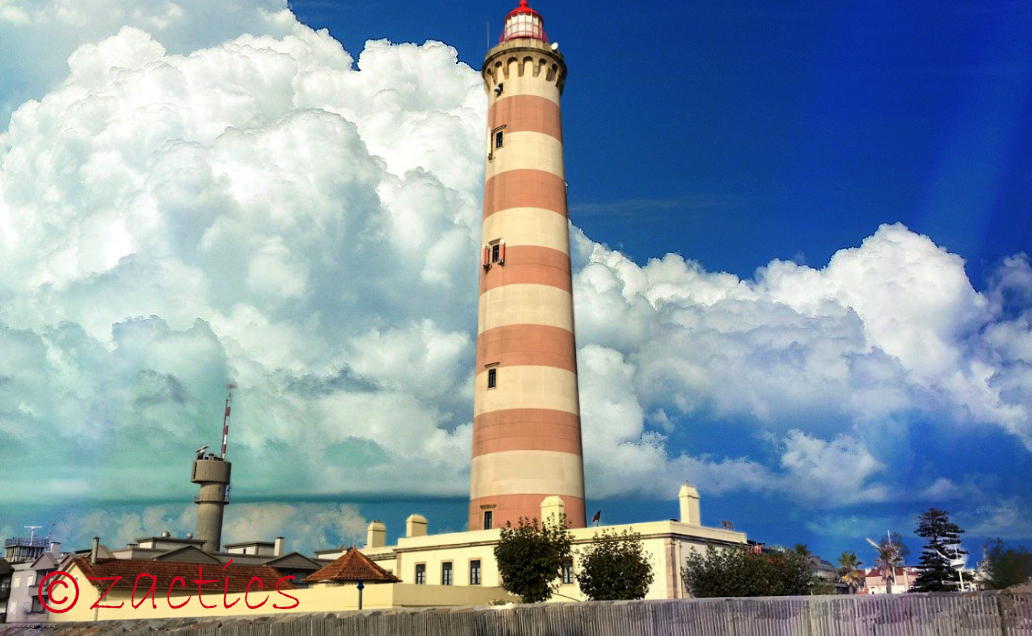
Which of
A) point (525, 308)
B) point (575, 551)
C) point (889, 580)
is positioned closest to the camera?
point (575, 551)

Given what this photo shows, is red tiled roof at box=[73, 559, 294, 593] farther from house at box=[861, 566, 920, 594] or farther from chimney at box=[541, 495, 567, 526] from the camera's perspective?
house at box=[861, 566, 920, 594]

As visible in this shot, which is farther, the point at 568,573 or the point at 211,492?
the point at 211,492

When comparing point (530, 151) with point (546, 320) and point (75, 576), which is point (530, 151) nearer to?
point (546, 320)

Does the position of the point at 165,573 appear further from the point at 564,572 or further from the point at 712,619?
the point at 712,619

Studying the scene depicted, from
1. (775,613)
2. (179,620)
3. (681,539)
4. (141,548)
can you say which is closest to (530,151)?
(681,539)

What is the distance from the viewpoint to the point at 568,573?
143ft

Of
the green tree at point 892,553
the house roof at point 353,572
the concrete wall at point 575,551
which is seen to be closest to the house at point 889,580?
the green tree at point 892,553

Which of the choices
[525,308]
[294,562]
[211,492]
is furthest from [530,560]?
[211,492]

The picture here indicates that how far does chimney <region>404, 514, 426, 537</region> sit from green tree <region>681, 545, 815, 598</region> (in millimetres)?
17311

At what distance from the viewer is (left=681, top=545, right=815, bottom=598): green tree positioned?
40.1 metres

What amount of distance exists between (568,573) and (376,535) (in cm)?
1666

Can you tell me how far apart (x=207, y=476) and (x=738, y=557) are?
64916 mm

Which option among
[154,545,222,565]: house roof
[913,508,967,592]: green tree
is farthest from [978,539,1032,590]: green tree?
[154,545,222,565]: house roof

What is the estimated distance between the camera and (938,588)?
86.9 meters
